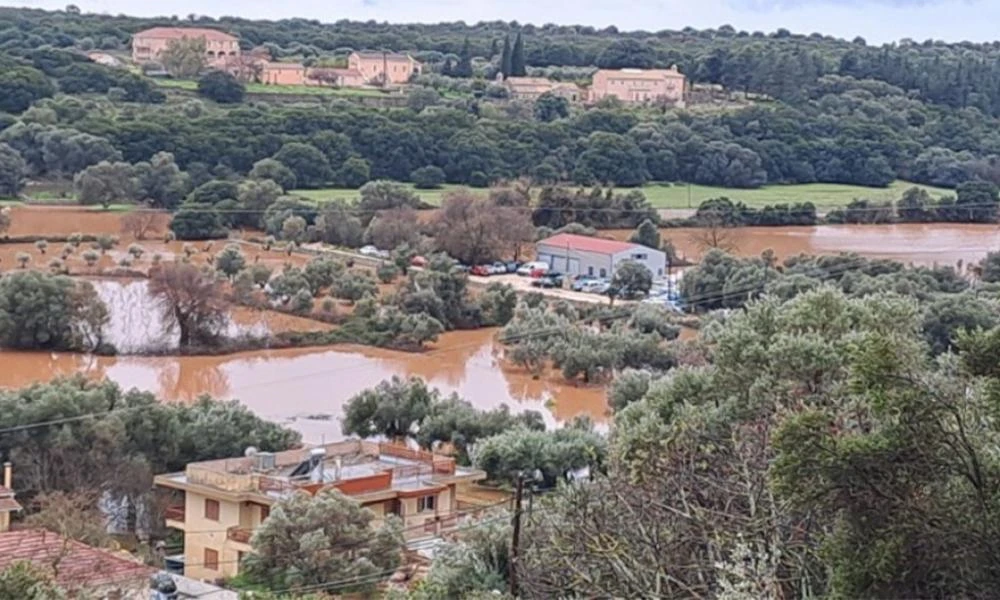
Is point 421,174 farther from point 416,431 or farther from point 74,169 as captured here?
point 416,431

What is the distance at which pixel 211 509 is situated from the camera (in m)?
9.75

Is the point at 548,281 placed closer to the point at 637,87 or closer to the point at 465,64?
the point at 637,87

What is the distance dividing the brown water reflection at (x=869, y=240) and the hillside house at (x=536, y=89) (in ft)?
38.3

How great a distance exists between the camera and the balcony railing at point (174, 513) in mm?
10469

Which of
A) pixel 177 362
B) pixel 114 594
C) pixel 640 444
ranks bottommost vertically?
pixel 177 362

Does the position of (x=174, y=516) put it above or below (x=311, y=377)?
above

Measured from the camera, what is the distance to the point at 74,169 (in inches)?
1117

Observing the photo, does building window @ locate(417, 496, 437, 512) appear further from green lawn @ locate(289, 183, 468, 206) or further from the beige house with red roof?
green lawn @ locate(289, 183, 468, 206)

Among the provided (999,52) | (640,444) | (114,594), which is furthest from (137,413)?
(999,52)

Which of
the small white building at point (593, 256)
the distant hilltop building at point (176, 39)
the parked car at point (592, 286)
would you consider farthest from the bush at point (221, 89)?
the parked car at point (592, 286)

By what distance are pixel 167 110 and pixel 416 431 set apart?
20.7 metres

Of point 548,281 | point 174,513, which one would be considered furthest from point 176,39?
point 174,513

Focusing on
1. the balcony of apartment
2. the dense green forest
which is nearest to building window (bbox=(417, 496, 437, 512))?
the balcony of apartment

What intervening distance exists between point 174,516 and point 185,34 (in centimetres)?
3370
